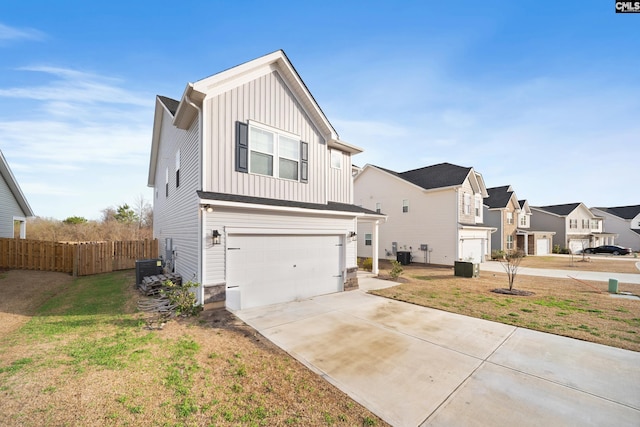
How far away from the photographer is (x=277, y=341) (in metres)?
5.49

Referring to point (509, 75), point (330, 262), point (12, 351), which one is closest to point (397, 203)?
point (509, 75)

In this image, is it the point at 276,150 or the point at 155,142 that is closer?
the point at 276,150

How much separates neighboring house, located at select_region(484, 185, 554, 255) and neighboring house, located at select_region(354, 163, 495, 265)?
138 inches

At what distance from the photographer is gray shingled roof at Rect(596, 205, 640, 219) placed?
4225 cm

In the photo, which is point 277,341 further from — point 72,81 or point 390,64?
point 72,81

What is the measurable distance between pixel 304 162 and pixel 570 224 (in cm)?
4334

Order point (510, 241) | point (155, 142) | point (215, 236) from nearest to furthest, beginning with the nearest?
point (215, 236) < point (155, 142) < point (510, 241)

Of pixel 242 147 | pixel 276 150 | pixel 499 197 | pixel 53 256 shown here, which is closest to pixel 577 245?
pixel 499 197

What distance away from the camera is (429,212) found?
Result: 2059 centimetres

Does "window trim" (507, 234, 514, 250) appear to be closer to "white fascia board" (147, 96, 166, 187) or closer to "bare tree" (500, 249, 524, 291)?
"bare tree" (500, 249, 524, 291)

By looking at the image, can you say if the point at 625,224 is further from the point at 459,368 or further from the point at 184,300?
the point at 184,300

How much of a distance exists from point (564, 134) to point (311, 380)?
17064 mm

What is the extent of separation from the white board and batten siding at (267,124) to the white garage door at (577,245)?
42.0 m

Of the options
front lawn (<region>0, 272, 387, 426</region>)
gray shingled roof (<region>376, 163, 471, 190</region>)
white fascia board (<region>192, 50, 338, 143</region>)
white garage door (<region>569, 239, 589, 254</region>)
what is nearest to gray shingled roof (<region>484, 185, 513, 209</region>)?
gray shingled roof (<region>376, 163, 471, 190</region>)
